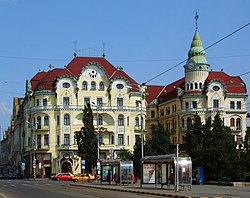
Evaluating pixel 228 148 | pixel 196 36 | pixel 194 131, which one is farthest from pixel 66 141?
pixel 228 148

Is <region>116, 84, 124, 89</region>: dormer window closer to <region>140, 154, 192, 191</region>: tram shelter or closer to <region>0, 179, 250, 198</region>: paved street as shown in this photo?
<region>0, 179, 250, 198</region>: paved street

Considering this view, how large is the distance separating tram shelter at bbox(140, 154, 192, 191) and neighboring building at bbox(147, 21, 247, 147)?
54670 millimetres

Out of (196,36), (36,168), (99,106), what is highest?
(196,36)

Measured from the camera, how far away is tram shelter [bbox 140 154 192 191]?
39.2 m

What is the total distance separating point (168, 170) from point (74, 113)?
59300 mm

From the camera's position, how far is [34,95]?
4018 inches

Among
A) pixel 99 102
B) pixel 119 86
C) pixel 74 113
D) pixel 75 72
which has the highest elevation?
pixel 75 72

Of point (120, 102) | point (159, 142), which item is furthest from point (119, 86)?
point (159, 142)

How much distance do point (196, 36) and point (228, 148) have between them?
2019 inches

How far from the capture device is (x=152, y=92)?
117812 millimetres

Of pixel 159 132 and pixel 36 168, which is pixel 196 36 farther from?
pixel 36 168

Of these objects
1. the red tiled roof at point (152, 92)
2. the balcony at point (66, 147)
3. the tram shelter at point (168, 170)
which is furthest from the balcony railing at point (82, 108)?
the tram shelter at point (168, 170)

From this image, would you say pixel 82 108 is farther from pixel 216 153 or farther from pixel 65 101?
pixel 216 153

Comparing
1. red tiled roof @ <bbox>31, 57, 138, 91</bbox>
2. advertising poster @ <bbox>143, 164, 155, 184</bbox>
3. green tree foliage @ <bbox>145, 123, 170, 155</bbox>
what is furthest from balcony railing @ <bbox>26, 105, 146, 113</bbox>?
advertising poster @ <bbox>143, 164, 155, 184</bbox>
